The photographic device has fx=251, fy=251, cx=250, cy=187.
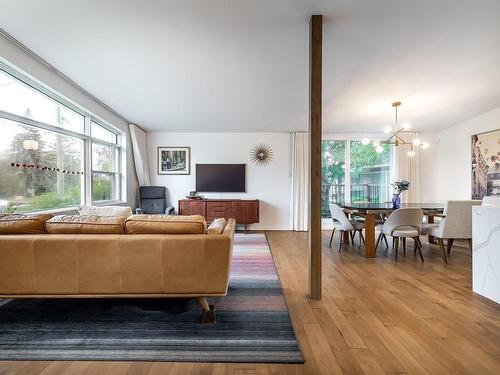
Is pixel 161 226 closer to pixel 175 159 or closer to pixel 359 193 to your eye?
pixel 175 159

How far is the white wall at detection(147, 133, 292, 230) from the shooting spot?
19.2 ft

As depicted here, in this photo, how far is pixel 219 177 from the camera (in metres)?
5.78

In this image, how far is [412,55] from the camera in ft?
9.26

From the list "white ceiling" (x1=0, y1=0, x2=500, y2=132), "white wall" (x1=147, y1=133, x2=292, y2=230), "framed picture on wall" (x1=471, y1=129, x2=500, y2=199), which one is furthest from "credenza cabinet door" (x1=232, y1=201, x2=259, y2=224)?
"framed picture on wall" (x1=471, y1=129, x2=500, y2=199)

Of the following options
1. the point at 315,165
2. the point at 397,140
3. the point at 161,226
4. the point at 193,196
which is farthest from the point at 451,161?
the point at 161,226

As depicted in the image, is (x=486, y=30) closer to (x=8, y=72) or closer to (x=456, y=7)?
(x=456, y=7)

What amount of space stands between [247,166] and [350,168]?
245 centimetres

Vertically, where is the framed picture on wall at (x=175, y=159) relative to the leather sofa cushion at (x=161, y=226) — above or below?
above

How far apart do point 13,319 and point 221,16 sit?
2.89 meters

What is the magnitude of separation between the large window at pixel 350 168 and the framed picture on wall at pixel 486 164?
59.6 inches

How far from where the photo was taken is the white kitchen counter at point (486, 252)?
219cm

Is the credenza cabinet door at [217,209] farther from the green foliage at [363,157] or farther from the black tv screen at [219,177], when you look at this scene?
the green foliage at [363,157]

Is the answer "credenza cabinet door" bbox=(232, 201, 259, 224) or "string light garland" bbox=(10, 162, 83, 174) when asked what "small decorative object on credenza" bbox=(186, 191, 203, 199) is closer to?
"credenza cabinet door" bbox=(232, 201, 259, 224)

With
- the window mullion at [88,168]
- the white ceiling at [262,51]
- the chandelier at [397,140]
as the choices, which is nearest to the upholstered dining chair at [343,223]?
the chandelier at [397,140]
